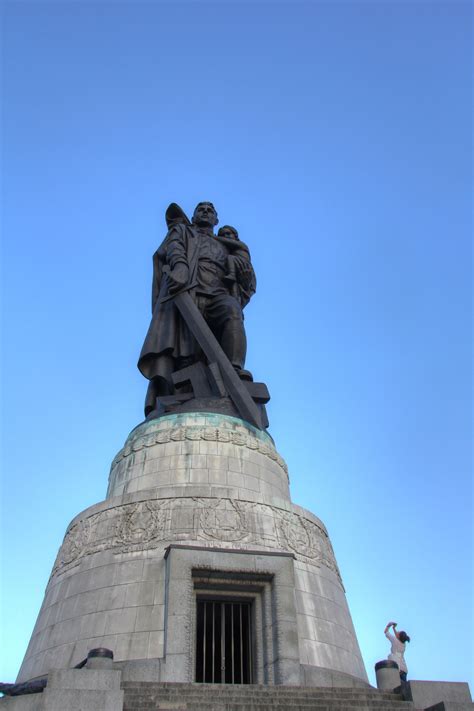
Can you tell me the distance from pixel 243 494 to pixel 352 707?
5691mm

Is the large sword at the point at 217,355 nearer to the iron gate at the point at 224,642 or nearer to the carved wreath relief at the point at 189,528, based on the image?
the carved wreath relief at the point at 189,528

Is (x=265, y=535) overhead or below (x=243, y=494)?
below

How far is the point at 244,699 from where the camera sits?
33.2 feet

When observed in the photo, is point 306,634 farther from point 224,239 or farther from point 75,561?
point 224,239

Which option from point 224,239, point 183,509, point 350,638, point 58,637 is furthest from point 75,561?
point 224,239

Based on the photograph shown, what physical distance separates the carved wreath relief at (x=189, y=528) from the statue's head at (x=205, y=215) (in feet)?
38.0

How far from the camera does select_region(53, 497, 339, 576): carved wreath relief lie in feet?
46.3

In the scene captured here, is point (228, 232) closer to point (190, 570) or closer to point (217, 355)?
point (217, 355)

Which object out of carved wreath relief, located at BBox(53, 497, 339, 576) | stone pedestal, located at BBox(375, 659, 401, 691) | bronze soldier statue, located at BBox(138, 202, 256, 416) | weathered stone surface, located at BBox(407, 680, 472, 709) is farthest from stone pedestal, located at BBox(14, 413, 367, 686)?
bronze soldier statue, located at BBox(138, 202, 256, 416)

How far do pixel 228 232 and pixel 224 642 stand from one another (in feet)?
47.6

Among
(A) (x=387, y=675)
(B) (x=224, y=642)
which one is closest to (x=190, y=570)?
(B) (x=224, y=642)

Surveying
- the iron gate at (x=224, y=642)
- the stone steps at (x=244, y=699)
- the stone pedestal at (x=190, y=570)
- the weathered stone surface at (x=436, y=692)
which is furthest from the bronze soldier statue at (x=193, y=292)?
the weathered stone surface at (x=436, y=692)

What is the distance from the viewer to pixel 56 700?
8.91 meters

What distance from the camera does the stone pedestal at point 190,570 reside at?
12492 mm
